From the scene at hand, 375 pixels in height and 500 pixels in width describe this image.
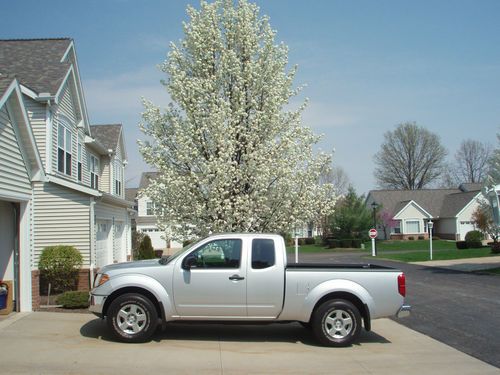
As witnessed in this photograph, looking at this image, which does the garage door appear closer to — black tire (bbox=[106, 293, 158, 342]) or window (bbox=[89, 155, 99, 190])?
window (bbox=[89, 155, 99, 190])

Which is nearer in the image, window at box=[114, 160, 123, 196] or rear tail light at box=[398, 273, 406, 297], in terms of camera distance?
rear tail light at box=[398, 273, 406, 297]

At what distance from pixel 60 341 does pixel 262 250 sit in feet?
11.7

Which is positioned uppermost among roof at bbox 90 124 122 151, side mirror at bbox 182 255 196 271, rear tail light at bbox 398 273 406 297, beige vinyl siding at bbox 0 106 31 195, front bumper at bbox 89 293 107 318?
roof at bbox 90 124 122 151

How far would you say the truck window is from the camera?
9086mm

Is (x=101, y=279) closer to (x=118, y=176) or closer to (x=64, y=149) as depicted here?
(x=64, y=149)

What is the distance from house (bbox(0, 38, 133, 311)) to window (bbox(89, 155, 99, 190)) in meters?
0.05

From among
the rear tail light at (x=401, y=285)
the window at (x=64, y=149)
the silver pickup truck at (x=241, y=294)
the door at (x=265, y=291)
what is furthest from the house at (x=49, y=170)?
the rear tail light at (x=401, y=285)

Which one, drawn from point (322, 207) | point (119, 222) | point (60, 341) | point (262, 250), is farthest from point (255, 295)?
point (119, 222)

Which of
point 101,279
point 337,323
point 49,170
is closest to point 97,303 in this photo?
point 101,279

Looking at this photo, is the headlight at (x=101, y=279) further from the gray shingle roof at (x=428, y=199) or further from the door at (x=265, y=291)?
the gray shingle roof at (x=428, y=199)

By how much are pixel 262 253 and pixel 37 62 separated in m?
14.6

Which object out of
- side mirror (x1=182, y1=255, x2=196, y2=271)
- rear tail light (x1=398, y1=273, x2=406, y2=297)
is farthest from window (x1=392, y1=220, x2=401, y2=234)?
side mirror (x1=182, y1=255, x2=196, y2=271)

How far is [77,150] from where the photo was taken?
21.5 m

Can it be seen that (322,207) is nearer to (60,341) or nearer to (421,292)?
(421,292)
